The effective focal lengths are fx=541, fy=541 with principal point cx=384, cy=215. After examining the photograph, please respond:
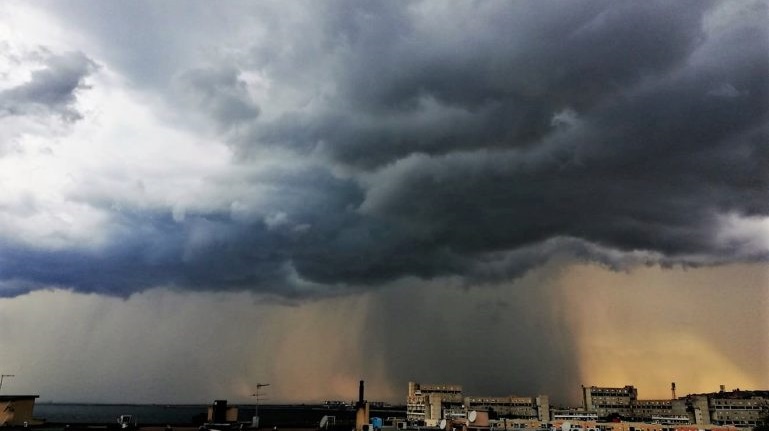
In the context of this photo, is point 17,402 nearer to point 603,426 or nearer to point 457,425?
point 457,425

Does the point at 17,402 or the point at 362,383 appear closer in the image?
the point at 17,402

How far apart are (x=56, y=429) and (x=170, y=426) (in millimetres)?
16972

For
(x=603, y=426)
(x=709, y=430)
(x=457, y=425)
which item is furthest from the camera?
(x=603, y=426)

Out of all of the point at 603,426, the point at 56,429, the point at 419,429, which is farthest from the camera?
the point at 603,426

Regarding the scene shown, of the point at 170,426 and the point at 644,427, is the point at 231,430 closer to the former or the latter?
the point at 170,426

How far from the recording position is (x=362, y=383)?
6486 inches

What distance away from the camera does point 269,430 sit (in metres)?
75.6

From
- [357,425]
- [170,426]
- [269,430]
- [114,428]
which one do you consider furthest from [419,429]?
[114,428]

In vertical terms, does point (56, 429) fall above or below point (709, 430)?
above

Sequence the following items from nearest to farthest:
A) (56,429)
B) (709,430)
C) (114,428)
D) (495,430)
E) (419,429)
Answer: (114,428) → (56,429) → (419,429) → (495,430) → (709,430)

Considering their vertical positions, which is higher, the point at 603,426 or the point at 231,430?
the point at 231,430

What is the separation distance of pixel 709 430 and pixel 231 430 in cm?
15202

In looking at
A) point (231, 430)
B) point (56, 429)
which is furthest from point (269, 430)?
point (56, 429)

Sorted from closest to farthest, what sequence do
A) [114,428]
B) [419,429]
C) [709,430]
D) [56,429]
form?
[114,428] < [56,429] < [419,429] < [709,430]
